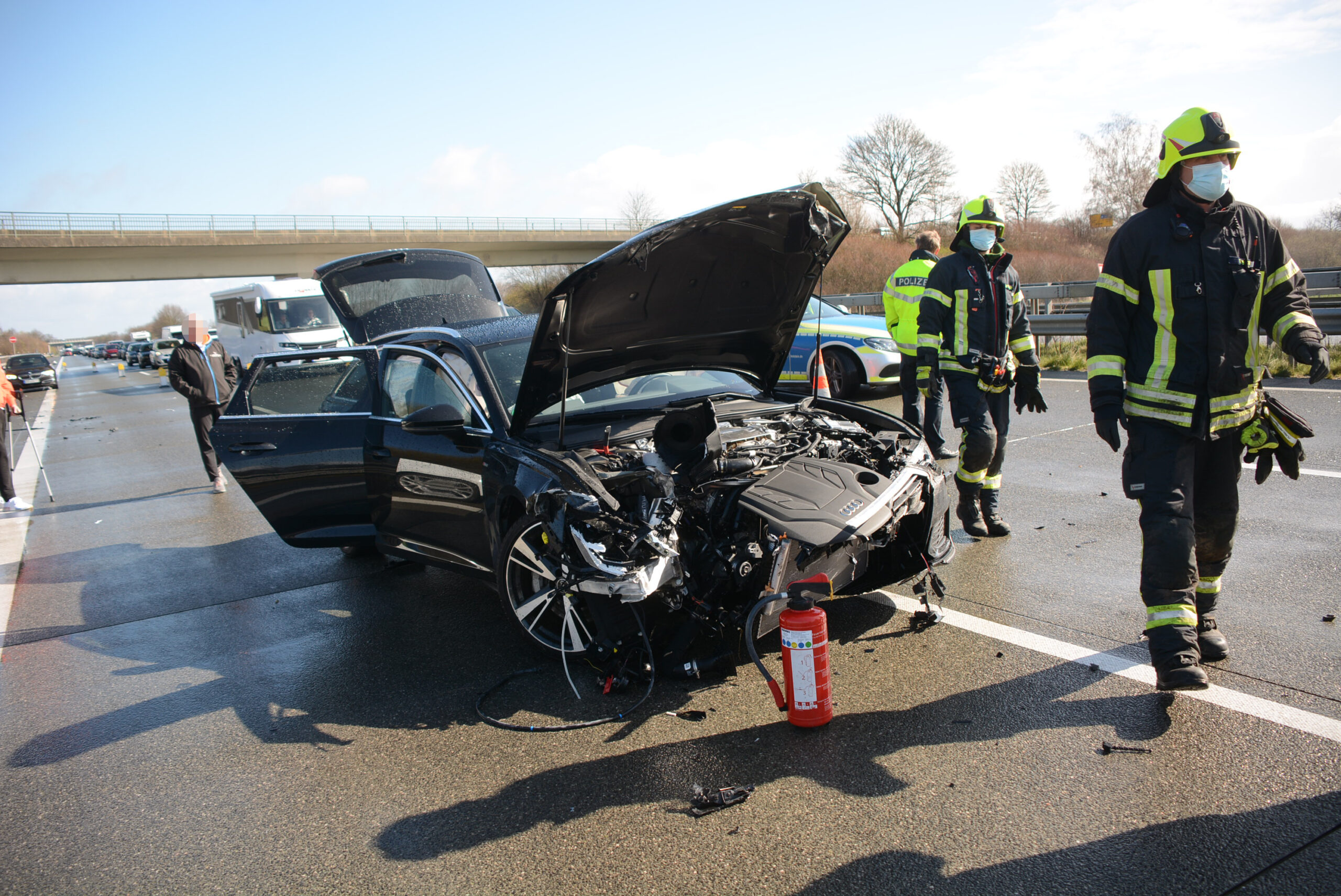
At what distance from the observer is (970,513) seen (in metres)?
5.70

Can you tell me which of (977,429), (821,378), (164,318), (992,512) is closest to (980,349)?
(977,429)

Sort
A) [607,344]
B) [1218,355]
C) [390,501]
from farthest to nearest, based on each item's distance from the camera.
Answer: [390,501]
[607,344]
[1218,355]

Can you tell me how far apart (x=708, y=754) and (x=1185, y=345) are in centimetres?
239

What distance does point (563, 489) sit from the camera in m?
3.77

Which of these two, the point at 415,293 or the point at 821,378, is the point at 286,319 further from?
the point at 821,378

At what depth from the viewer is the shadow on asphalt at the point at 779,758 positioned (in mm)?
2922

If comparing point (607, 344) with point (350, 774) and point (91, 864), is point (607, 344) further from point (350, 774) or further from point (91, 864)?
point (91, 864)

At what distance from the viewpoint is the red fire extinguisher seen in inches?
129

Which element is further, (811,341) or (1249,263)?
(811,341)

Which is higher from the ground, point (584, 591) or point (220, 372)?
point (220, 372)

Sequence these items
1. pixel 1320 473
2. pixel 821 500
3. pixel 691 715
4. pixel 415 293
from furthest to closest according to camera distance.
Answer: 1. pixel 415 293
2. pixel 1320 473
3. pixel 821 500
4. pixel 691 715

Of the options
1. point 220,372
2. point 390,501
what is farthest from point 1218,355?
point 220,372

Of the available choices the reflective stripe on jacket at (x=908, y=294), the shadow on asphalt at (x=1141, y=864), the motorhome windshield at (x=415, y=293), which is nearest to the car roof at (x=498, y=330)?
the motorhome windshield at (x=415, y=293)

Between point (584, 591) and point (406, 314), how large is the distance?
5214 millimetres
